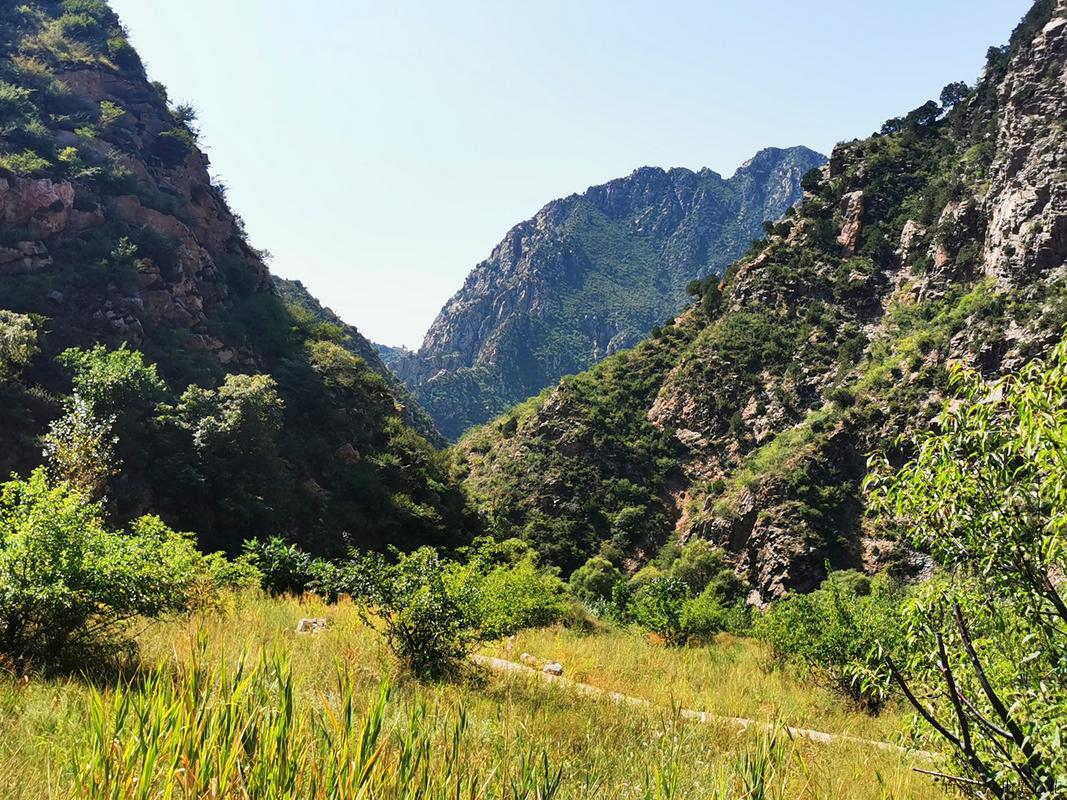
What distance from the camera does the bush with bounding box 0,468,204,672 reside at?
4730mm

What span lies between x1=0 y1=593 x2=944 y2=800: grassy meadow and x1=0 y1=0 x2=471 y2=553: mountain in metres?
20.9

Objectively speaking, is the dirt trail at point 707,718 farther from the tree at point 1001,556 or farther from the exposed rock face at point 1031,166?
the exposed rock face at point 1031,166

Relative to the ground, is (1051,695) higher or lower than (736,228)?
lower

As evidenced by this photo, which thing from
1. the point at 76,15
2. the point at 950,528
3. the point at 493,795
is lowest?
the point at 493,795

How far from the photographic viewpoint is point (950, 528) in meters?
3.18

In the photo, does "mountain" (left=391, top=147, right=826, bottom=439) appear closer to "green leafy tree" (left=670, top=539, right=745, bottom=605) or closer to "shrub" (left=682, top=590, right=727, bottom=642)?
"green leafy tree" (left=670, top=539, right=745, bottom=605)

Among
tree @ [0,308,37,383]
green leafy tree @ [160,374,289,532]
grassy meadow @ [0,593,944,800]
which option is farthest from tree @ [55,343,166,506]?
grassy meadow @ [0,593,944,800]

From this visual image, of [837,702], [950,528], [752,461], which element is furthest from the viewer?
[752,461]

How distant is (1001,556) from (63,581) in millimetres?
6778

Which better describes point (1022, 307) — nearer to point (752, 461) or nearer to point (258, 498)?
point (752, 461)

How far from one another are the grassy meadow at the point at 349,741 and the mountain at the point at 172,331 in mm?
20858

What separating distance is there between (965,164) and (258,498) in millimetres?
59034

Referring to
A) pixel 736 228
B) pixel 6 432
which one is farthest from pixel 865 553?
pixel 736 228

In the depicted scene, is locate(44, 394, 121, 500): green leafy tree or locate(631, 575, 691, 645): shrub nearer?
locate(44, 394, 121, 500): green leafy tree
